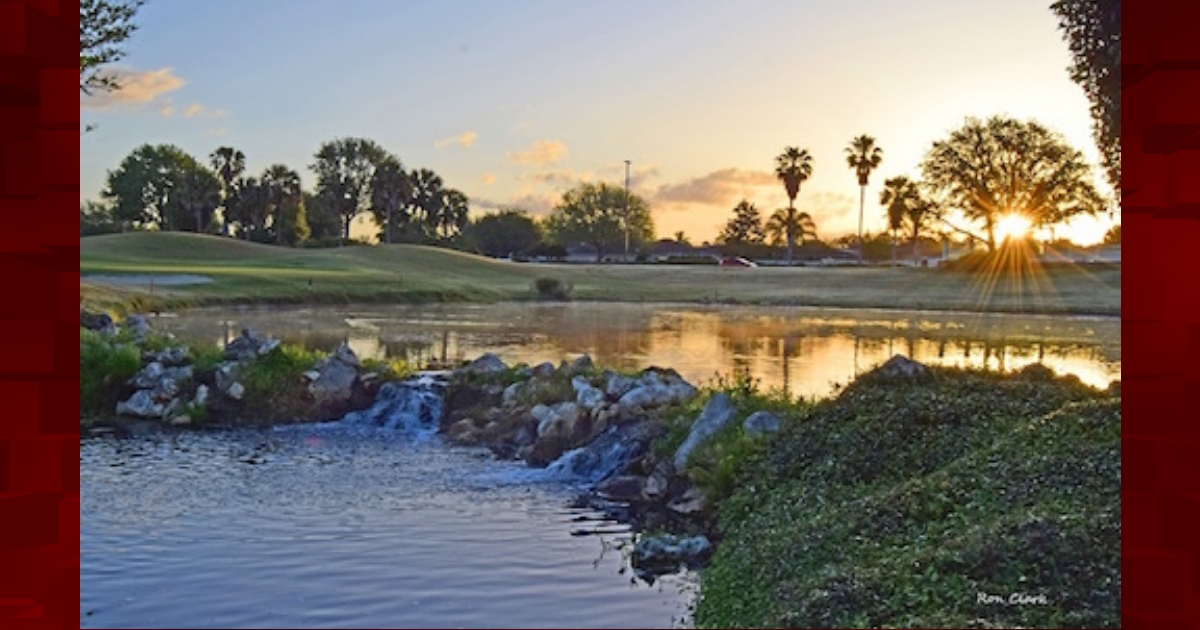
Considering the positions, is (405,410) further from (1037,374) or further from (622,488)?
(1037,374)

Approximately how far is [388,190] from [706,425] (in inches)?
3628

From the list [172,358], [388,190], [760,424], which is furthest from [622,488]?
[388,190]

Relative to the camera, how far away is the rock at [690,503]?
11844 mm

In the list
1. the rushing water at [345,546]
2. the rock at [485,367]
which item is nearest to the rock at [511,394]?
the rock at [485,367]

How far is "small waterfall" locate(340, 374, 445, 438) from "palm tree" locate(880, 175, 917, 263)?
65424mm

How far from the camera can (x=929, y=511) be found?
26.9ft

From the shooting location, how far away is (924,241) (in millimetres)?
121750

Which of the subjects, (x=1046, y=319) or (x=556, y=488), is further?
(x=1046, y=319)

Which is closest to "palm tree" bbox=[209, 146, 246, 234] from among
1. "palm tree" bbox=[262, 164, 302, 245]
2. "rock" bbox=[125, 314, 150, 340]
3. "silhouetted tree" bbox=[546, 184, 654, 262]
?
"palm tree" bbox=[262, 164, 302, 245]

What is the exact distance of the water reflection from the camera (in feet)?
90.7

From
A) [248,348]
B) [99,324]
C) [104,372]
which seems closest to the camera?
[104,372]
